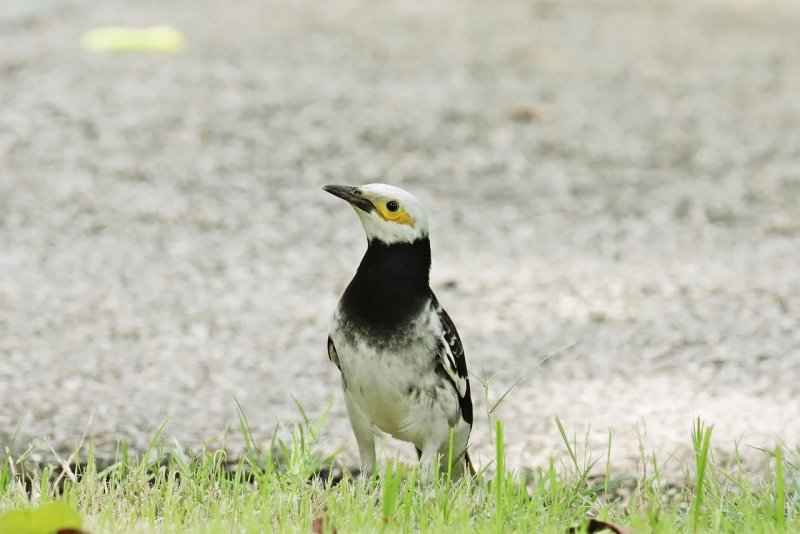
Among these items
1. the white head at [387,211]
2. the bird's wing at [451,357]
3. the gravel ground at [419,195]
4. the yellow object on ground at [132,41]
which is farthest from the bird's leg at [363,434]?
the yellow object on ground at [132,41]

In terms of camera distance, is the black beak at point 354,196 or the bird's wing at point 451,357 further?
the bird's wing at point 451,357

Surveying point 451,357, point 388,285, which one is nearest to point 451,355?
point 451,357

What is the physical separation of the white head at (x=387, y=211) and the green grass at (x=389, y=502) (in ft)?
2.13

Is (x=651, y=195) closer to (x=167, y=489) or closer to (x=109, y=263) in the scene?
(x=109, y=263)

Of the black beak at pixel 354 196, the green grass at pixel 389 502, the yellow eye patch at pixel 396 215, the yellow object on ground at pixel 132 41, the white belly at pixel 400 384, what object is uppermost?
the yellow object on ground at pixel 132 41

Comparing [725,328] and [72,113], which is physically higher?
[72,113]

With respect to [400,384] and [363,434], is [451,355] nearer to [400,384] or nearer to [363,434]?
[400,384]

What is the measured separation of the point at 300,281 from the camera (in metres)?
6.54

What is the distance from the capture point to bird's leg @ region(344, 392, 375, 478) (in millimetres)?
3726

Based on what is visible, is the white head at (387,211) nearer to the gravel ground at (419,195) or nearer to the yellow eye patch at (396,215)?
the yellow eye patch at (396,215)

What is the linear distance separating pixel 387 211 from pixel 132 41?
7.20m

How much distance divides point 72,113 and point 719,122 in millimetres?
4628

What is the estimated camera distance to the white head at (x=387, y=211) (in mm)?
3502

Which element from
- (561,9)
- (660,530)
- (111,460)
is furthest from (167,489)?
(561,9)
